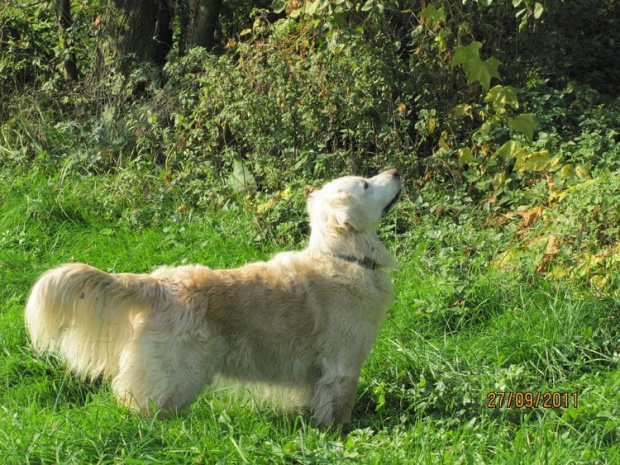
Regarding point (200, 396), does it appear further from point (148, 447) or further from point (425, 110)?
point (425, 110)

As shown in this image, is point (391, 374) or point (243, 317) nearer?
point (243, 317)

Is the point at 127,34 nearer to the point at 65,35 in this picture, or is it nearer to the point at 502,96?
the point at 65,35

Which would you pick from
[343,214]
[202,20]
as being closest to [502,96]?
[343,214]

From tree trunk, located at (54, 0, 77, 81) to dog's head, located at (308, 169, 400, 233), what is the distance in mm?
5454

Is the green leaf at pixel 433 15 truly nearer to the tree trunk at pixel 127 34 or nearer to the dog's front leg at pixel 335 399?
the dog's front leg at pixel 335 399

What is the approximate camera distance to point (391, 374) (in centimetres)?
461

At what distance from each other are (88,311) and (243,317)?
31.2 inches

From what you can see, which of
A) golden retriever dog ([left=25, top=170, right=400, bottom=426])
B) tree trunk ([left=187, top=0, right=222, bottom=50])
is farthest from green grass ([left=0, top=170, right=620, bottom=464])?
tree trunk ([left=187, top=0, right=222, bottom=50])

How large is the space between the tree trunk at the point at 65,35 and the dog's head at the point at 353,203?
545cm

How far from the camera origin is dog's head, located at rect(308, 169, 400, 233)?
4441mm

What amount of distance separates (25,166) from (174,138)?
1552 millimetres

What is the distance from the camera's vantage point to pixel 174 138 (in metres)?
7.79

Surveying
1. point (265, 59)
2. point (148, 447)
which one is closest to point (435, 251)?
point (265, 59)

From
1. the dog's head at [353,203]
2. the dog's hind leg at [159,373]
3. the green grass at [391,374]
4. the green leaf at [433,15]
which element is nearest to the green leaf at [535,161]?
the green grass at [391,374]
